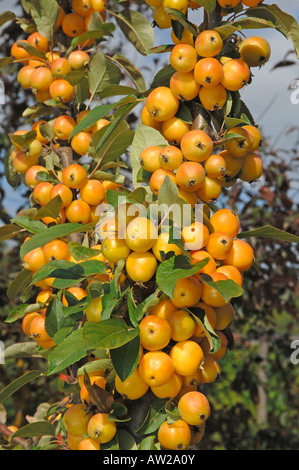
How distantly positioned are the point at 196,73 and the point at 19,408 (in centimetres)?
226

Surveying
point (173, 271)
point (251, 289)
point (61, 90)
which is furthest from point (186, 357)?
point (251, 289)

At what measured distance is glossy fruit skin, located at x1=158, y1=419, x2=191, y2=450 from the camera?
0.94m

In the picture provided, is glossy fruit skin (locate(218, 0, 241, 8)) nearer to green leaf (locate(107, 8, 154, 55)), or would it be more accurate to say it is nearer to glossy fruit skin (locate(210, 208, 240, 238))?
glossy fruit skin (locate(210, 208, 240, 238))

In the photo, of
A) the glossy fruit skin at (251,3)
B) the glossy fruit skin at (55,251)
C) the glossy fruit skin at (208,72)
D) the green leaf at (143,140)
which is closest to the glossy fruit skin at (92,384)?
the glossy fruit skin at (55,251)

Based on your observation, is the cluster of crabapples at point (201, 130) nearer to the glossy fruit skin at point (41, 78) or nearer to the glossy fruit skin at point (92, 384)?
Answer: the glossy fruit skin at point (92, 384)

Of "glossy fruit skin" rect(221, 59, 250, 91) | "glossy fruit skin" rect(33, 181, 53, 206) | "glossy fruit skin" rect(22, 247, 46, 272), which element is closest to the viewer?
"glossy fruit skin" rect(221, 59, 250, 91)

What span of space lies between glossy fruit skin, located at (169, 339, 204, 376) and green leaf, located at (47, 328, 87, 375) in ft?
0.61

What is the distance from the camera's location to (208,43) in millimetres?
1004

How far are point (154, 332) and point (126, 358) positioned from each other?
7cm

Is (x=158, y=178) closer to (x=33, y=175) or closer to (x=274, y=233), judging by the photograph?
(x=274, y=233)

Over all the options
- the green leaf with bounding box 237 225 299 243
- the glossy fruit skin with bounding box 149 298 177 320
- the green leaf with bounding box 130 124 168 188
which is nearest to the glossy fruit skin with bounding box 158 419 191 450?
the glossy fruit skin with bounding box 149 298 177 320

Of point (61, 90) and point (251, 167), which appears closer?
point (251, 167)
